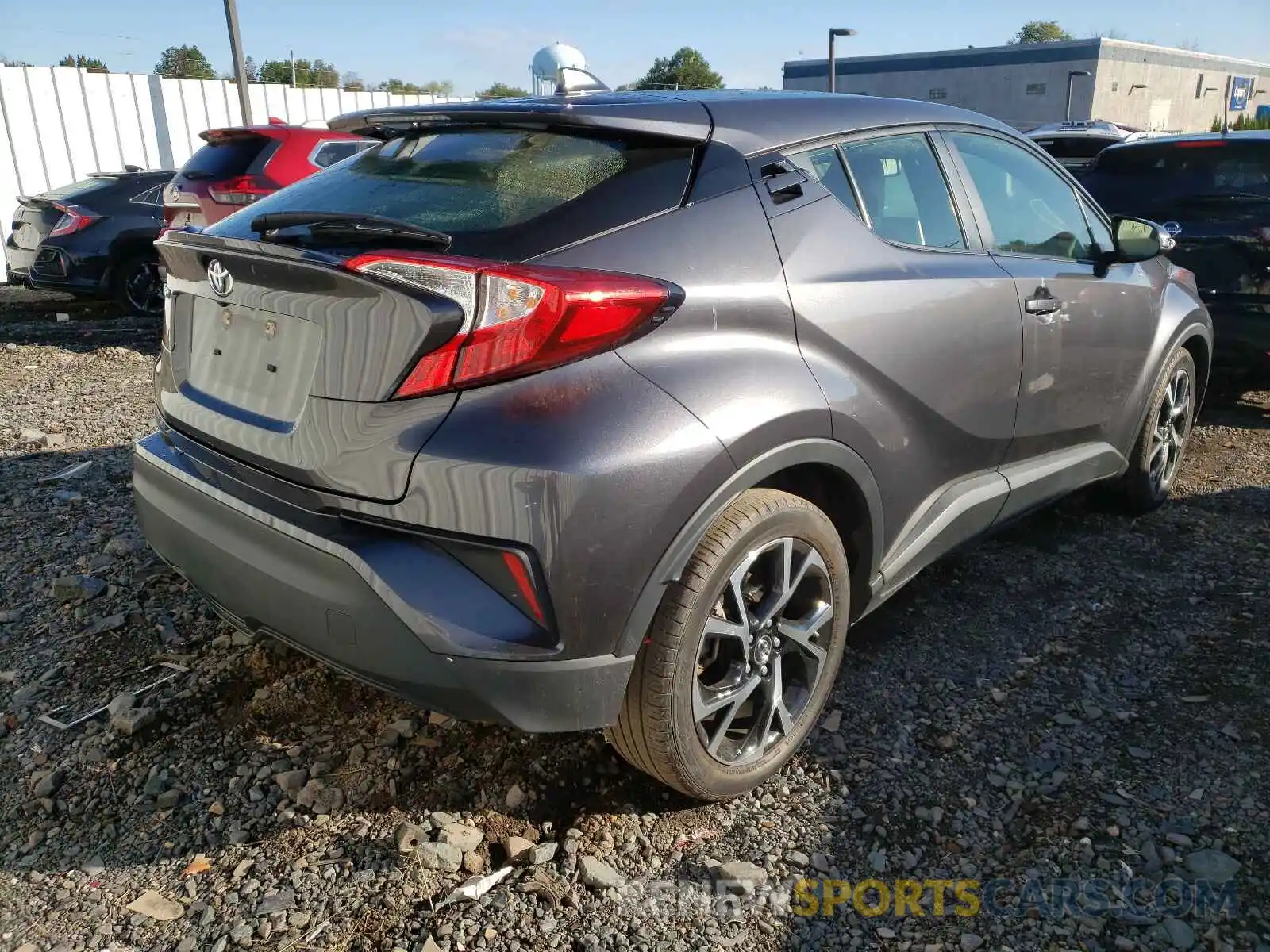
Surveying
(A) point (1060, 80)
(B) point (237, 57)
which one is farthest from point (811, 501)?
(A) point (1060, 80)

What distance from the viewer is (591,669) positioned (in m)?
2.04

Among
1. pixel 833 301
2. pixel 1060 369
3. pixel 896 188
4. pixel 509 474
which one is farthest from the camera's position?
pixel 1060 369

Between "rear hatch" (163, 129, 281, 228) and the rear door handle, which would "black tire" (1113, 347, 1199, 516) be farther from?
"rear hatch" (163, 129, 281, 228)

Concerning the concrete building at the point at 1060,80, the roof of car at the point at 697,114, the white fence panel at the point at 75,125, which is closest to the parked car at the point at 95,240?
the white fence panel at the point at 75,125

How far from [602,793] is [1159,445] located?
3.17 m

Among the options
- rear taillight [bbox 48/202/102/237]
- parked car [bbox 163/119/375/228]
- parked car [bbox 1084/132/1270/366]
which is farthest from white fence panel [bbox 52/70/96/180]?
parked car [bbox 1084/132/1270/366]

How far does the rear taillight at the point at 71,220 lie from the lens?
9.04 metres

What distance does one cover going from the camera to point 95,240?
909 cm

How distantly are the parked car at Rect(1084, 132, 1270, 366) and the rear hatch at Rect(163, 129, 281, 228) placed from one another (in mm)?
6318

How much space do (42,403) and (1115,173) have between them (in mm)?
6859

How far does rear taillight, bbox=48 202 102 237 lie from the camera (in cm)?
904

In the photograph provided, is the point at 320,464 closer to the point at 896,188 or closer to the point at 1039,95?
the point at 896,188

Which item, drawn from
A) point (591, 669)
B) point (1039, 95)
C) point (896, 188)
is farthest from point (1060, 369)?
point (1039, 95)

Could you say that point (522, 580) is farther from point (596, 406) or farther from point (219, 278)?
point (219, 278)
